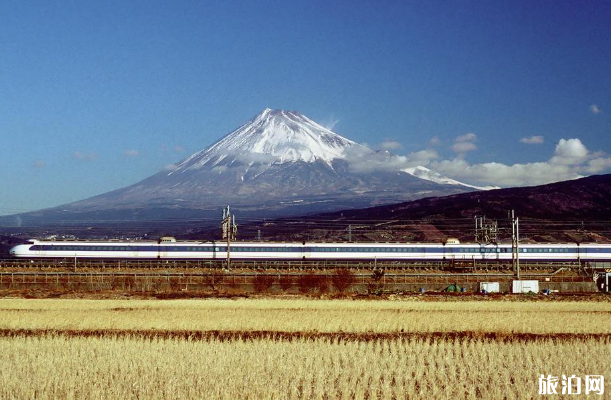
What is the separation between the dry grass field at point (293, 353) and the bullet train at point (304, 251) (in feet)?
141

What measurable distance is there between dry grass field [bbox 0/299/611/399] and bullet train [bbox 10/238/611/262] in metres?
43.1

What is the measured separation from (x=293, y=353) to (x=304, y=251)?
194 ft

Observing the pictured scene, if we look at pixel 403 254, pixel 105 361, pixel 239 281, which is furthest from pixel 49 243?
pixel 105 361

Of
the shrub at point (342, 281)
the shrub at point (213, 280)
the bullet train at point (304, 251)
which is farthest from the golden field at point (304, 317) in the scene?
the bullet train at point (304, 251)

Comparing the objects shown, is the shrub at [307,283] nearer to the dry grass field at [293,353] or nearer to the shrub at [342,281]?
the shrub at [342,281]

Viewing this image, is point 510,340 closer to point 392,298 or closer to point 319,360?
point 319,360

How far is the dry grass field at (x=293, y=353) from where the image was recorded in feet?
49.9

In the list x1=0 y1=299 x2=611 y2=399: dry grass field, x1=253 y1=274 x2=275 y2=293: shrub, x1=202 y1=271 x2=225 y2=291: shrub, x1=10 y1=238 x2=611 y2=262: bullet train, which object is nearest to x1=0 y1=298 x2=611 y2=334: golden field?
x1=0 y1=299 x2=611 y2=399: dry grass field

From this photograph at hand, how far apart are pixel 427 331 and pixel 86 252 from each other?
57.8 m

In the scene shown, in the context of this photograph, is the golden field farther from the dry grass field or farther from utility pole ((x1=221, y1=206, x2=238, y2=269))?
utility pole ((x1=221, y1=206, x2=238, y2=269))

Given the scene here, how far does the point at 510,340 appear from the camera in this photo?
78.4 ft

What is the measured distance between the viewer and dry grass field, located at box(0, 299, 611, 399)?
49.9ft

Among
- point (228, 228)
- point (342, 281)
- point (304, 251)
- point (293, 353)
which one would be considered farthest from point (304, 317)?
point (304, 251)

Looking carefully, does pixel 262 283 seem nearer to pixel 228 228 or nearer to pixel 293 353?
pixel 228 228
